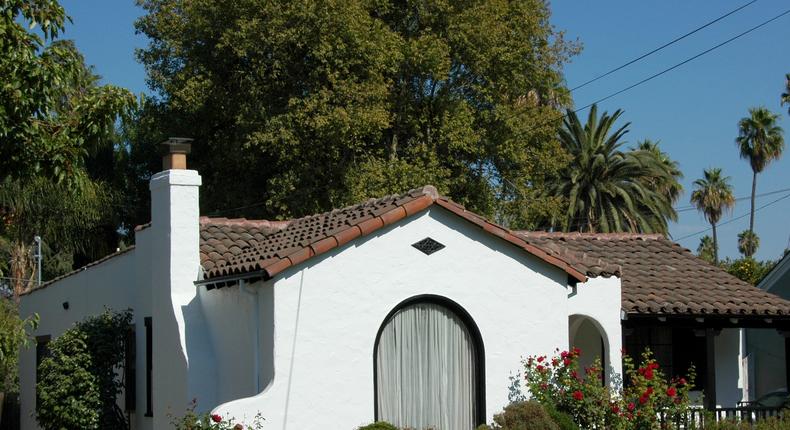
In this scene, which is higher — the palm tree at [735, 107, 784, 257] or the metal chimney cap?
the palm tree at [735, 107, 784, 257]

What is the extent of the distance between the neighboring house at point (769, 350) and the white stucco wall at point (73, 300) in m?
17.2

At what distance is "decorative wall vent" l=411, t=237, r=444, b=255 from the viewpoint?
14.8m

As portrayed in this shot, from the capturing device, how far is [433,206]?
14.9 metres

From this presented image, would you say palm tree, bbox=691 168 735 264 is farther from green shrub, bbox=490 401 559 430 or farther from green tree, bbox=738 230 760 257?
green shrub, bbox=490 401 559 430

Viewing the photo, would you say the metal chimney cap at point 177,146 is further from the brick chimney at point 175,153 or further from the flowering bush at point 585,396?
the flowering bush at point 585,396

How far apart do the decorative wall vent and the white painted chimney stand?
369cm

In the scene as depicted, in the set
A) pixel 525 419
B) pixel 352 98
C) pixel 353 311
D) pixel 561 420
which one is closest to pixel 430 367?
pixel 353 311

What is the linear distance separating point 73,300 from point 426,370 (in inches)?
353

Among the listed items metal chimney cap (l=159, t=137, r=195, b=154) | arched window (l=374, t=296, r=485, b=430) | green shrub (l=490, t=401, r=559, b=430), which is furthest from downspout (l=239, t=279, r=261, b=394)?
metal chimney cap (l=159, t=137, r=195, b=154)

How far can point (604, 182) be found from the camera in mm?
40344

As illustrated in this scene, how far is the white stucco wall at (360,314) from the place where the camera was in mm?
13836

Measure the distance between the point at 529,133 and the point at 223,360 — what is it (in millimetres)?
17756

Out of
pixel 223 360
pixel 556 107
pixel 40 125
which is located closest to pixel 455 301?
pixel 223 360

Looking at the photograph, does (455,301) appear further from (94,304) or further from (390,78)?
(390,78)
